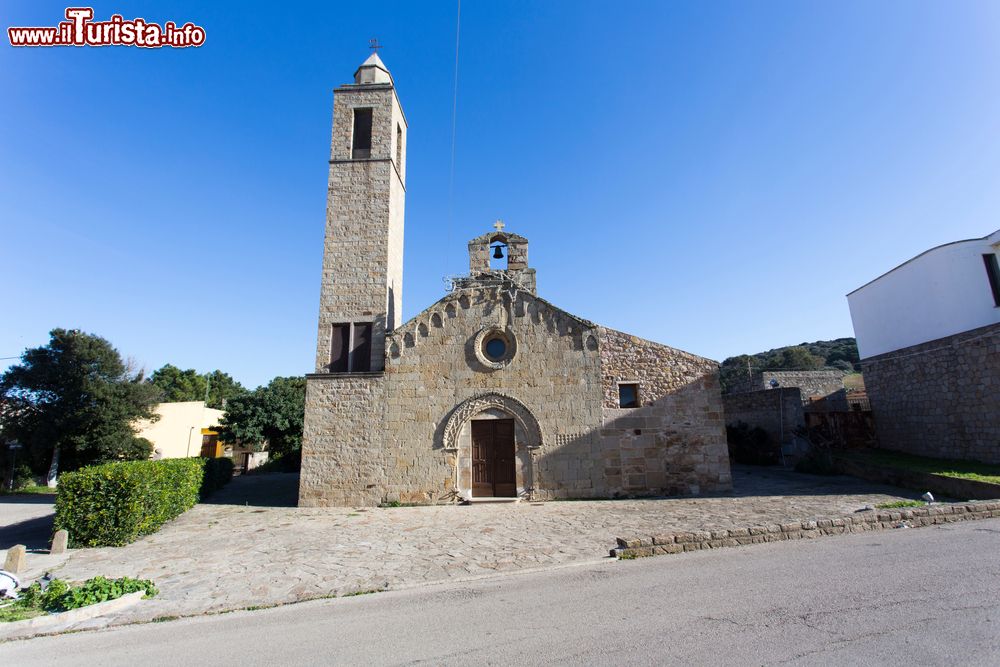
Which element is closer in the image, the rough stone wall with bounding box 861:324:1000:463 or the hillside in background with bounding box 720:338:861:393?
the rough stone wall with bounding box 861:324:1000:463

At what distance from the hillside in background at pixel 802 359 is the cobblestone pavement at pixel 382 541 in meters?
35.7

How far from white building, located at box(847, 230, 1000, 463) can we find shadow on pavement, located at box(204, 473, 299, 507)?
2190 centimetres

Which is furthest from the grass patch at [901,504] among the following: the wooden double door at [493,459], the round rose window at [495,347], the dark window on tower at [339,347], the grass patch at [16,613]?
the grass patch at [16,613]

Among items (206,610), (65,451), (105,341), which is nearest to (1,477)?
(65,451)

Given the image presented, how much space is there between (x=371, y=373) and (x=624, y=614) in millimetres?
11414

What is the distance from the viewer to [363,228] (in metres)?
16.5

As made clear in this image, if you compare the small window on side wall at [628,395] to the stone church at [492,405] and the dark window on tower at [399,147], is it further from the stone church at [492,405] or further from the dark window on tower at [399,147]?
the dark window on tower at [399,147]

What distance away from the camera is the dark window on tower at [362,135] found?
17266mm

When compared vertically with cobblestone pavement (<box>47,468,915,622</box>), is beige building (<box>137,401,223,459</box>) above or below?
above

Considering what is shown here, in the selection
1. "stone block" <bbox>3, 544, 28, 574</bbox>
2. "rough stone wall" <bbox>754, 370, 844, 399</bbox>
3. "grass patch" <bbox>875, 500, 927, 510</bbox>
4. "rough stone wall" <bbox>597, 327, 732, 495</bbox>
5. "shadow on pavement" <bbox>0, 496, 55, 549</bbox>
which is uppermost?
"rough stone wall" <bbox>754, 370, 844, 399</bbox>

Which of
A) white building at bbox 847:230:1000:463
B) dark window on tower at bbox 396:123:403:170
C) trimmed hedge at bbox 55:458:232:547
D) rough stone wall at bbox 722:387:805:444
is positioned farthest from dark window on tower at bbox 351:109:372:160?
white building at bbox 847:230:1000:463

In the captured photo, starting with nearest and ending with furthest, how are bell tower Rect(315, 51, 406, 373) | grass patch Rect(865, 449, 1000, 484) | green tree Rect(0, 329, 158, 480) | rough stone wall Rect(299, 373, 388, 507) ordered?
grass patch Rect(865, 449, 1000, 484) → rough stone wall Rect(299, 373, 388, 507) → bell tower Rect(315, 51, 406, 373) → green tree Rect(0, 329, 158, 480)

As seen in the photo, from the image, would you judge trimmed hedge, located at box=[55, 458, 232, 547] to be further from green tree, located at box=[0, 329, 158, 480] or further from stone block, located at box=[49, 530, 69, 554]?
green tree, located at box=[0, 329, 158, 480]

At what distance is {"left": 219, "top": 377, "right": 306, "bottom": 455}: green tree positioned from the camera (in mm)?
24500
